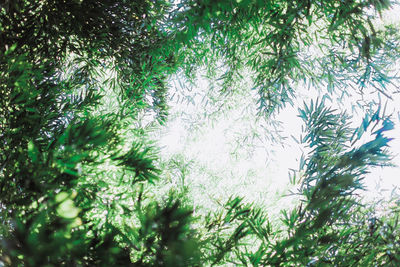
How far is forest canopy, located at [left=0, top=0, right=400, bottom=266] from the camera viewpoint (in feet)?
2.72

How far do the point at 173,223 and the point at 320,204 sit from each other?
814 millimetres

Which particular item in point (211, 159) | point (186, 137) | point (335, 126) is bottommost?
point (335, 126)

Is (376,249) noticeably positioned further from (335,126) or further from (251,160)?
(251,160)

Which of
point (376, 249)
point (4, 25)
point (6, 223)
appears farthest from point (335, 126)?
point (4, 25)

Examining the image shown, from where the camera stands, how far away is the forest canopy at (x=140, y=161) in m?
0.83

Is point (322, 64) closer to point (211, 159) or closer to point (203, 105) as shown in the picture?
point (203, 105)

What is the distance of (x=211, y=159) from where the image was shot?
4.21m

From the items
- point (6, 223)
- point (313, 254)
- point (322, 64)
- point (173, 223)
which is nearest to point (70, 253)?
point (173, 223)

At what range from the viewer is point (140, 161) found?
104 centimetres

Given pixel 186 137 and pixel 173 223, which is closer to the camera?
pixel 173 223

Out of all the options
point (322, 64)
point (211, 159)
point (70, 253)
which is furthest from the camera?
point (211, 159)

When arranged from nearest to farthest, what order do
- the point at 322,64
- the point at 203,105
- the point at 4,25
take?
the point at 4,25
the point at 322,64
the point at 203,105

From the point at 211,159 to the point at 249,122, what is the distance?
1.09m

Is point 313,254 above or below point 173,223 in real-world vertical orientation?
below
